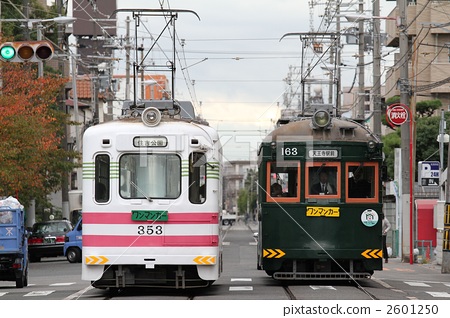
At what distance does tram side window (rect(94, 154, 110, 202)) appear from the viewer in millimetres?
17500

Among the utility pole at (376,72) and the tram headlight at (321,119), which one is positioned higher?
the utility pole at (376,72)

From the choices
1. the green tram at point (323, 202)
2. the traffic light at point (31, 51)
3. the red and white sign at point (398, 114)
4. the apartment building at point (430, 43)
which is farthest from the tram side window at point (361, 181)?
the apartment building at point (430, 43)

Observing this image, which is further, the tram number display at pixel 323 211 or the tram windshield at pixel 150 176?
the tram number display at pixel 323 211

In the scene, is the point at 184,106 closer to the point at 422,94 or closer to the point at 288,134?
the point at 288,134

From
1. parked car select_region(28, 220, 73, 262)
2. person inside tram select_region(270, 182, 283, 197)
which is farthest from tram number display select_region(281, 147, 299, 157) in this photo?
parked car select_region(28, 220, 73, 262)

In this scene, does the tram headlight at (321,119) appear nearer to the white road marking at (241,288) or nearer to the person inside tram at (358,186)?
the person inside tram at (358,186)

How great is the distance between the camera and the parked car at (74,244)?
36.8m

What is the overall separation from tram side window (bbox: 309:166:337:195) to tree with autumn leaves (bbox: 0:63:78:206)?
15.6 metres

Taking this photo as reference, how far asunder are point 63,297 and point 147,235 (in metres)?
2.06

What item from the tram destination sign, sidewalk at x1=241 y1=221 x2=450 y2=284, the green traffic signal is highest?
the green traffic signal

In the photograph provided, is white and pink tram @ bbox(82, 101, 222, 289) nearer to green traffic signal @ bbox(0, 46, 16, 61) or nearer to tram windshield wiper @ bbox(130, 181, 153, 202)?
tram windshield wiper @ bbox(130, 181, 153, 202)

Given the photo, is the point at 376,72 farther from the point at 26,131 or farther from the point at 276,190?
the point at 276,190

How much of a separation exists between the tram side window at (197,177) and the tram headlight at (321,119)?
11.0ft

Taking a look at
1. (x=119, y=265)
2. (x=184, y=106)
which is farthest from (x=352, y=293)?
(x=184, y=106)
